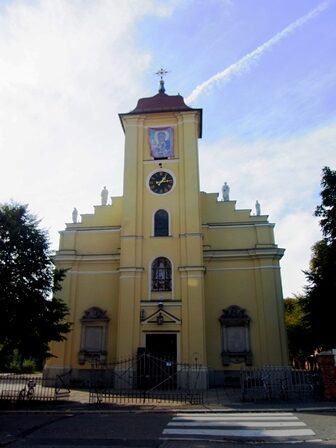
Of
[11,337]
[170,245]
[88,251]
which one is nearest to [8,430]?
[11,337]

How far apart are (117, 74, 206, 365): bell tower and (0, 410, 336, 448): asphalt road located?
10071 millimetres

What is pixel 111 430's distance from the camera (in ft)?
31.8

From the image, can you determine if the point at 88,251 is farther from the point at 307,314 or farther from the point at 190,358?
the point at 307,314

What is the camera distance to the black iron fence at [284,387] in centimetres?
1571

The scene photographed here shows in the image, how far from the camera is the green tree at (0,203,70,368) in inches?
660

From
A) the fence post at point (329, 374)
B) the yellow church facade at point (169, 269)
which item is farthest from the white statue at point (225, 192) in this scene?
the fence post at point (329, 374)

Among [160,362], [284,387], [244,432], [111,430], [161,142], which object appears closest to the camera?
[244,432]

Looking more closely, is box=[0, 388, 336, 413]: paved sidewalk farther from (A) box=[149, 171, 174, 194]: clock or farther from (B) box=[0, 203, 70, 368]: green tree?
(A) box=[149, 171, 174, 194]: clock

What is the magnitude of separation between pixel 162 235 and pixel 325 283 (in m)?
9.86

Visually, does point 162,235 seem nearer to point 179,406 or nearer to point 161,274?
point 161,274

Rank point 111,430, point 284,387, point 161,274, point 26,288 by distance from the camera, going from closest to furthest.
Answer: point 111,430 < point 284,387 < point 26,288 < point 161,274

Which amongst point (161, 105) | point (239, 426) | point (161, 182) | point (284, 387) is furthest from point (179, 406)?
point (161, 105)

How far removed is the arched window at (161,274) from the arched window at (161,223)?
174 centimetres

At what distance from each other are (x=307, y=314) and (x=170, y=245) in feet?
31.9
